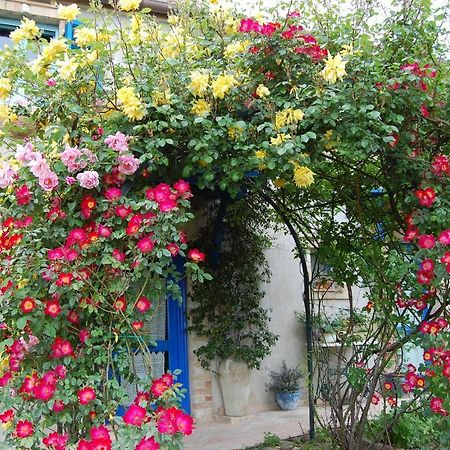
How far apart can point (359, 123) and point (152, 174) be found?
114 cm

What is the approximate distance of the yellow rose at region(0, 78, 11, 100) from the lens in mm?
2928

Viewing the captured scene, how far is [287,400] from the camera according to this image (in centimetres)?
668

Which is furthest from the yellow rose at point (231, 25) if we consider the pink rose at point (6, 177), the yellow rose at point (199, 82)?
the pink rose at point (6, 177)

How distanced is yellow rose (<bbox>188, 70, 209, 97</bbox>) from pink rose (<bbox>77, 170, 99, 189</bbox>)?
672 mm

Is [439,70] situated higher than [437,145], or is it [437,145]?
[439,70]

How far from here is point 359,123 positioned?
2.79 metres

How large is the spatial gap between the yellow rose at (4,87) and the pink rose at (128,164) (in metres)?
0.87

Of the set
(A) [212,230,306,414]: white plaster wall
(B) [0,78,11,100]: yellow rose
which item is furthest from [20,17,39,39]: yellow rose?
(A) [212,230,306,414]: white plaster wall

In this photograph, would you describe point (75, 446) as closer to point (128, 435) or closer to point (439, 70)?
point (128, 435)

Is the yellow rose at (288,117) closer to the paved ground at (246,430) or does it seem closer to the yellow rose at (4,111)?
the yellow rose at (4,111)

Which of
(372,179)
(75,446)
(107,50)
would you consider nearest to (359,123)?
(372,179)

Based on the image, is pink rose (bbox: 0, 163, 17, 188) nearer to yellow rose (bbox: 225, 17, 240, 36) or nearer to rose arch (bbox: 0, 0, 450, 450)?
rose arch (bbox: 0, 0, 450, 450)

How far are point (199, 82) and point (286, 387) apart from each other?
197 inches

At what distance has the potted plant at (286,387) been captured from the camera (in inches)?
264
